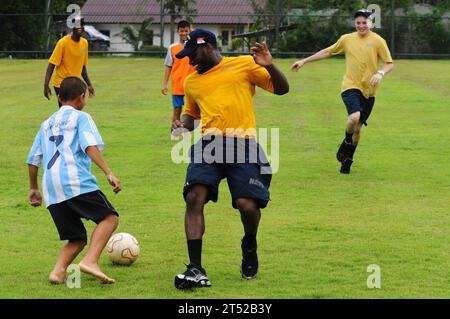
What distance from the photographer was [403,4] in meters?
49.1

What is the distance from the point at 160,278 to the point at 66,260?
0.73 m

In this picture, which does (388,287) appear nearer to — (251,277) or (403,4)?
(251,277)

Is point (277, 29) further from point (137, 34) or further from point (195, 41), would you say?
point (195, 41)

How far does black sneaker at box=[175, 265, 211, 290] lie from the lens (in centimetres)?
714

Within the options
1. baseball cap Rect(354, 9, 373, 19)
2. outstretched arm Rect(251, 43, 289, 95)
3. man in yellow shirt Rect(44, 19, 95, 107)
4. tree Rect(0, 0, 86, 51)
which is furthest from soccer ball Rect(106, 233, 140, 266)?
tree Rect(0, 0, 86, 51)

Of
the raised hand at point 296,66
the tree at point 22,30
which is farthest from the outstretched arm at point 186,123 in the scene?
the tree at point 22,30

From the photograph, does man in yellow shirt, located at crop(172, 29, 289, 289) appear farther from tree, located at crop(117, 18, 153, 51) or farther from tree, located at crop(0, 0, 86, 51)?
tree, located at crop(117, 18, 153, 51)

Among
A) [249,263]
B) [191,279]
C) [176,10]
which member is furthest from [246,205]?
[176,10]

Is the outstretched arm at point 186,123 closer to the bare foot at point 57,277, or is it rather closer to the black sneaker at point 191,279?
the black sneaker at point 191,279

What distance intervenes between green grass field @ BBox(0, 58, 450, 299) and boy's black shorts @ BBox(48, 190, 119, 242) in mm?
419

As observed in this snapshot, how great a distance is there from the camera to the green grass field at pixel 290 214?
292 inches

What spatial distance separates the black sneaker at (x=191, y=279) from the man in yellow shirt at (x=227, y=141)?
13 cm

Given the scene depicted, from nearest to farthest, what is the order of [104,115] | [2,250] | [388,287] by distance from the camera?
[388,287]
[2,250]
[104,115]

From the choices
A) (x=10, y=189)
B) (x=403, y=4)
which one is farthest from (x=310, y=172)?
(x=403, y=4)
